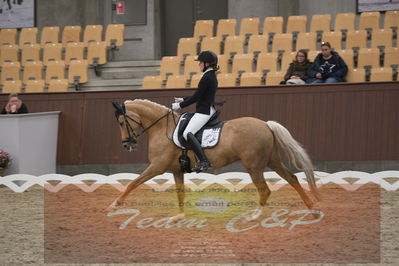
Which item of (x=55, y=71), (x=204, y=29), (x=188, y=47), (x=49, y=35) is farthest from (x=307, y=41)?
(x=49, y=35)

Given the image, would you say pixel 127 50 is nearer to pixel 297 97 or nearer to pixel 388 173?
pixel 297 97

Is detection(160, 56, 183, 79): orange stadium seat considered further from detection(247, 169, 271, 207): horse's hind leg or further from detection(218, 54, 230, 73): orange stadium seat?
detection(247, 169, 271, 207): horse's hind leg

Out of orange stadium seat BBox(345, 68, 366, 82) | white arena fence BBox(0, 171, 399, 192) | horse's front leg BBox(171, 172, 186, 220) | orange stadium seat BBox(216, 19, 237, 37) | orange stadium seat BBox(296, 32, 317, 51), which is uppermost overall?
orange stadium seat BBox(216, 19, 237, 37)

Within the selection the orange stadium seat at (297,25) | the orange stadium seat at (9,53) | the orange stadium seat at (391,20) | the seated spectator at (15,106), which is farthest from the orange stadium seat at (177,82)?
the orange stadium seat at (9,53)

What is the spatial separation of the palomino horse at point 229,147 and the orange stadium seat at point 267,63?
18.4 ft

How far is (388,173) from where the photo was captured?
1002 cm

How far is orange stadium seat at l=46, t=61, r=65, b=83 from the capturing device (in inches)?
606

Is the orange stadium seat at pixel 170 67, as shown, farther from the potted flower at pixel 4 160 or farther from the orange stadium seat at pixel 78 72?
the potted flower at pixel 4 160

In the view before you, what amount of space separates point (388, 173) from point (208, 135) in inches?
127

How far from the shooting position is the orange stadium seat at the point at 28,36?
57.8 ft

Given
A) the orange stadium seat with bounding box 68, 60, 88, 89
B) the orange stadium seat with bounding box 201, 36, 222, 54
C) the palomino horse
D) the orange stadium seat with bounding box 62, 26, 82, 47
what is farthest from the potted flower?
the orange stadium seat with bounding box 62, 26, 82, 47

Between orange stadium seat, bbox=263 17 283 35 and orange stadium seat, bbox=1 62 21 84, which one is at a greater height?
orange stadium seat, bbox=263 17 283 35

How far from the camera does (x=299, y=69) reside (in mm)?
12250

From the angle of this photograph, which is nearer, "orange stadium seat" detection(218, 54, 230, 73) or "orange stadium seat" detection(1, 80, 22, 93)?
"orange stadium seat" detection(218, 54, 230, 73)
